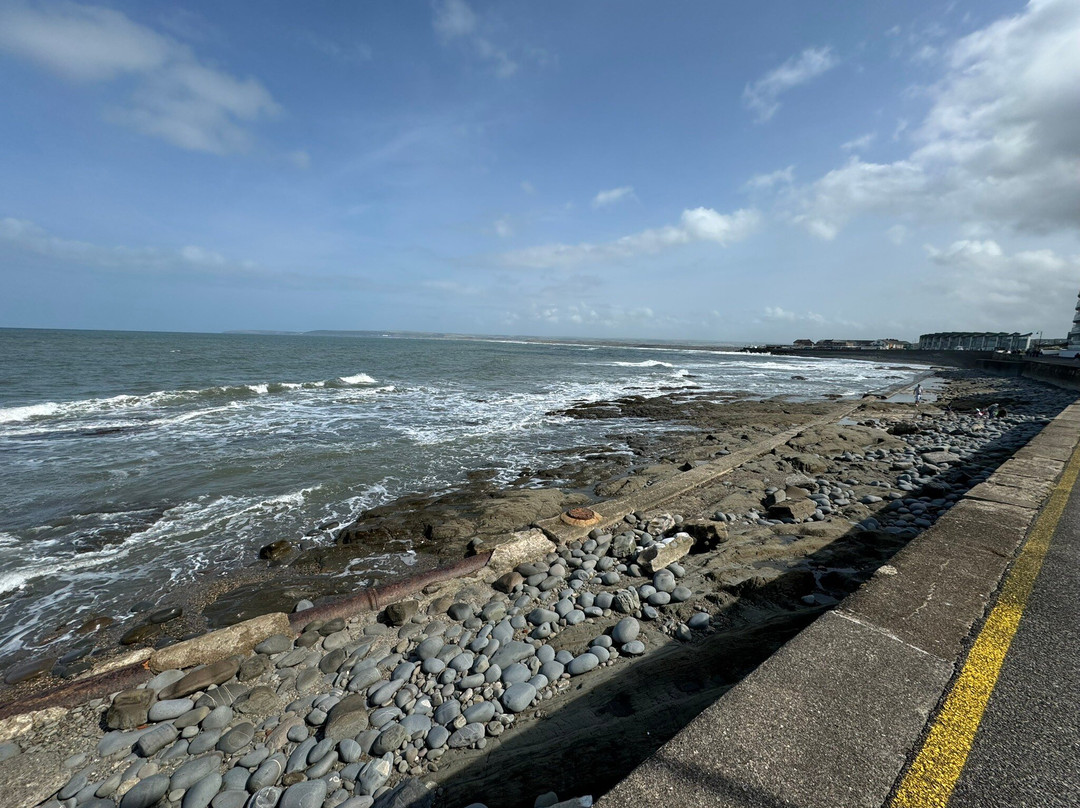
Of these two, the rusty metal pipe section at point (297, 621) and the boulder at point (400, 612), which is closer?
the rusty metal pipe section at point (297, 621)

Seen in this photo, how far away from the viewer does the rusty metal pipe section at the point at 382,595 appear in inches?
170

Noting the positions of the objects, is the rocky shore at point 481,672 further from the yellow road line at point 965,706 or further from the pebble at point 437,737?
the yellow road line at point 965,706

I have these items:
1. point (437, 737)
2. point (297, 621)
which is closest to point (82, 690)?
point (297, 621)

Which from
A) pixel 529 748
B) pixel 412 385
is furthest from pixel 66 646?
pixel 412 385

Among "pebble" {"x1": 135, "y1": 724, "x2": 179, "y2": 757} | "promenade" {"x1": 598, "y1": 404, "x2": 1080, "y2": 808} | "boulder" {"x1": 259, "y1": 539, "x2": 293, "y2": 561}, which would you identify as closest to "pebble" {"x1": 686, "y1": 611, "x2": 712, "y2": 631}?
"promenade" {"x1": 598, "y1": 404, "x2": 1080, "y2": 808}

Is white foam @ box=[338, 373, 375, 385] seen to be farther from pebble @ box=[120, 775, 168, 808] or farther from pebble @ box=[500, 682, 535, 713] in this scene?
pebble @ box=[500, 682, 535, 713]

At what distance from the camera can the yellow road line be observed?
1.61 m

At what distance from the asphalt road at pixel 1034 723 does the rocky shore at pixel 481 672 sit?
1.22 m

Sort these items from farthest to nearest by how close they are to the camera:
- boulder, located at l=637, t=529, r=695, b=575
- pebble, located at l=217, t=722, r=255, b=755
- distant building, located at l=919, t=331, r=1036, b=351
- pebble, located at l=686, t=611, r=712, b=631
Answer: distant building, located at l=919, t=331, r=1036, b=351 < boulder, located at l=637, t=529, r=695, b=575 < pebble, located at l=686, t=611, r=712, b=631 < pebble, located at l=217, t=722, r=255, b=755

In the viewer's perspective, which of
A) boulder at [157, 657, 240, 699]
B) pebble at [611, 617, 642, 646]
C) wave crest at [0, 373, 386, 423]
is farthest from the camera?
wave crest at [0, 373, 386, 423]

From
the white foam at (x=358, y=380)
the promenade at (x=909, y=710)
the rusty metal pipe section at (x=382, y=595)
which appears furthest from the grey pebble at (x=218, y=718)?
the white foam at (x=358, y=380)

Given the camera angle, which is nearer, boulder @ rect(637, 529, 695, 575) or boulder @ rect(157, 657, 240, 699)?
boulder @ rect(157, 657, 240, 699)

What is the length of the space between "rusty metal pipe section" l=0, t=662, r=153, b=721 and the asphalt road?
5.11 metres

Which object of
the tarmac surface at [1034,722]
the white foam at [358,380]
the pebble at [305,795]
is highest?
the tarmac surface at [1034,722]
